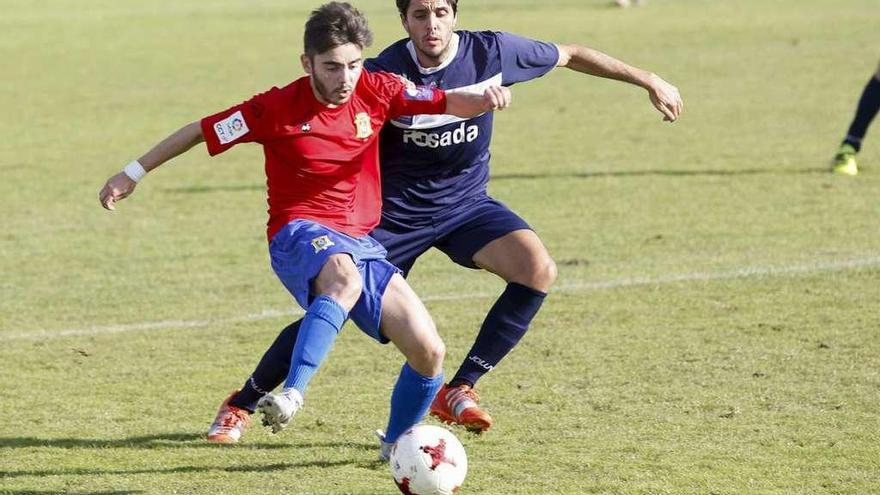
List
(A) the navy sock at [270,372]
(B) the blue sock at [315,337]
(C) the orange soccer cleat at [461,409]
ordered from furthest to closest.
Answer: (A) the navy sock at [270,372] → (C) the orange soccer cleat at [461,409] → (B) the blue sock at [315,337]

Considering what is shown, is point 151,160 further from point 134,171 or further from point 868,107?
point 868,107

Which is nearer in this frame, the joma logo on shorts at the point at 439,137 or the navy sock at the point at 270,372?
the navy sock at the point at 270,372

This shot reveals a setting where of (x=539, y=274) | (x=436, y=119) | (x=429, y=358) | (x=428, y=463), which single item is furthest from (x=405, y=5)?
(x=428, y=463)

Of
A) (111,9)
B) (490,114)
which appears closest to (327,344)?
(490,114)

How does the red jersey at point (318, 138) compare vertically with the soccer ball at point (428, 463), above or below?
above

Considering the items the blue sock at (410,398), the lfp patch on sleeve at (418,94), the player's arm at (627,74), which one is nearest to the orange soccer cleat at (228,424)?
the blue sock at (410,398)

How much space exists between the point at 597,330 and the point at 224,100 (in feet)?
36.0

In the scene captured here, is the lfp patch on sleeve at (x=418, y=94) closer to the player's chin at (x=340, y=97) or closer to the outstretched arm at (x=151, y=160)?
the player's chin at (x=340, y=97)

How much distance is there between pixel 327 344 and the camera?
5.28m

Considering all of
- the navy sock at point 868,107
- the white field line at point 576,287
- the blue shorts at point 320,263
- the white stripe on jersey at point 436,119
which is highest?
the white stripe on jersey at point 436,119

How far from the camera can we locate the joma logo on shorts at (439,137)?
6406 millimetres

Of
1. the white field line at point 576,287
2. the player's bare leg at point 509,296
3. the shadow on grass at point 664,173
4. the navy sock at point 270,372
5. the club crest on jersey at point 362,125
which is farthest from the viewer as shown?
the shadow on grass at point 664,173

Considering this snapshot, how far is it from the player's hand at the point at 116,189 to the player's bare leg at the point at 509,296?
1605 mm

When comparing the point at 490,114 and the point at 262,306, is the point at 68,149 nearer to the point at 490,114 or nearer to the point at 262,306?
the point at 262,306
